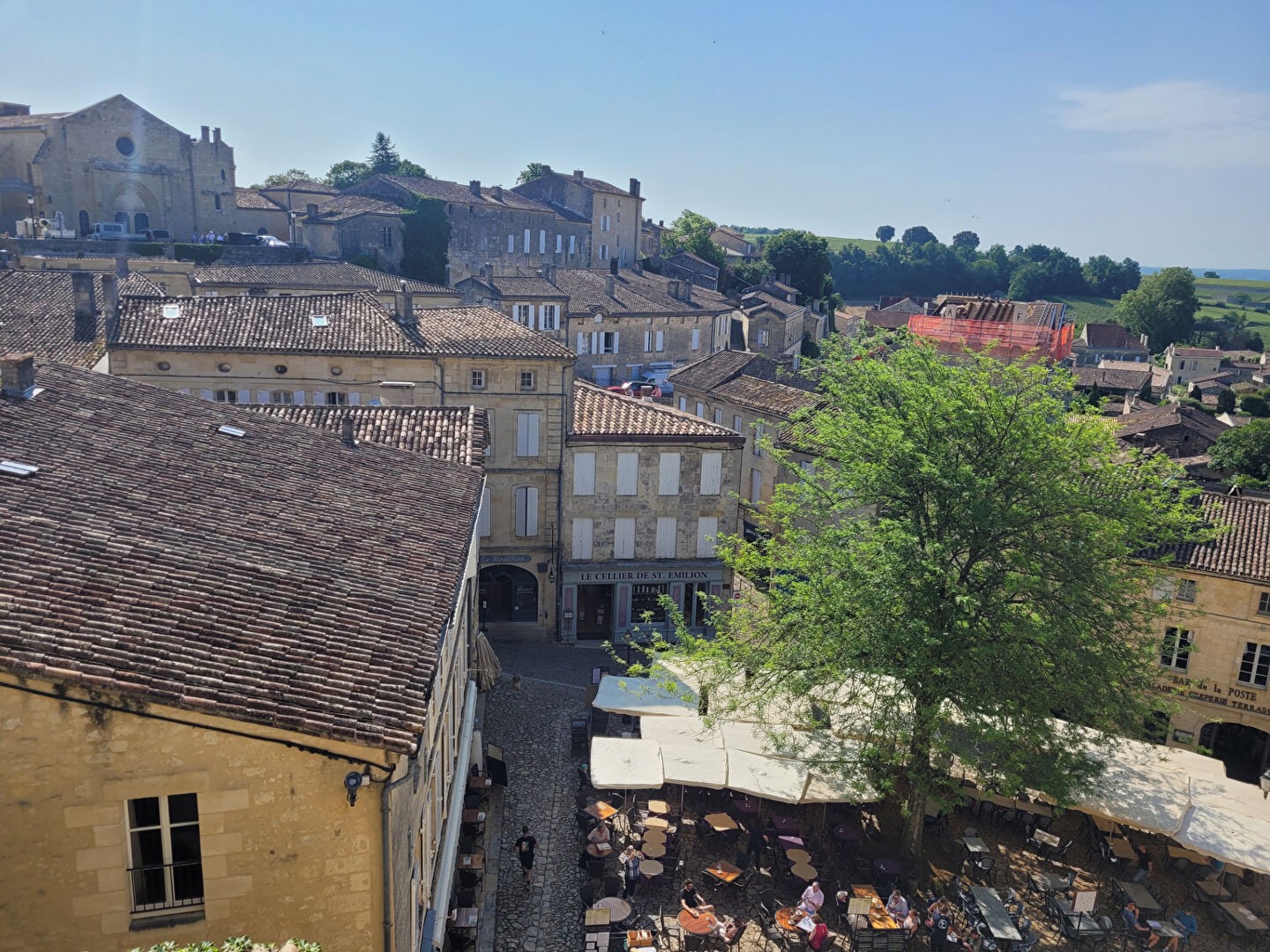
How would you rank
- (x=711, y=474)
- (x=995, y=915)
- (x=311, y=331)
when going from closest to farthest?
(x=995, y=915) < (x=711, y=474) < (x=311, y=331)

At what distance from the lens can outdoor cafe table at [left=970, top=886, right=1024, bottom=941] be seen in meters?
15.9

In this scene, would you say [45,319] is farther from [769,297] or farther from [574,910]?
[769,297]

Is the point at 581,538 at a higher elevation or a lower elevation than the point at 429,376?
lower

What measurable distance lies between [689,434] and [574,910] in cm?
1460

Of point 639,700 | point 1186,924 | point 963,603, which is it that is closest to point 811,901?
point 963,603

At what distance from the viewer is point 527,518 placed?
2822 cm

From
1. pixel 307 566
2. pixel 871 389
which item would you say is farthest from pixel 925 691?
pixel 307 566

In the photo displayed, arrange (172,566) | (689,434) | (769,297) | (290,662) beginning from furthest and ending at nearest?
(769,297), (689,434), (172,566), (290,662)

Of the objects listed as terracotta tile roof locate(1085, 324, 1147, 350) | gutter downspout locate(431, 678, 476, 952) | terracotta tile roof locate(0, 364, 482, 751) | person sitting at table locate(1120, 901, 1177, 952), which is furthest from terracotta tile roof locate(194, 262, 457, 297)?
terracotta tile roof locate(1085, 324, 1147, 350)

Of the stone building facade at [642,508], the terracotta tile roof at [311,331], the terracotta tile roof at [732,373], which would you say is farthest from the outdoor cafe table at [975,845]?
the terracotta tile roof at [732,373]

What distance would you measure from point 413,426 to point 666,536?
977 cm

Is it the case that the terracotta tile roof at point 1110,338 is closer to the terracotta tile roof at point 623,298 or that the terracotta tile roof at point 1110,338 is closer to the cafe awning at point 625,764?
the terracotta tile roof at point 623,298

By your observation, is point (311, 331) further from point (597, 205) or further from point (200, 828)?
point (597, 205)

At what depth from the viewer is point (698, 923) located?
15.6m
